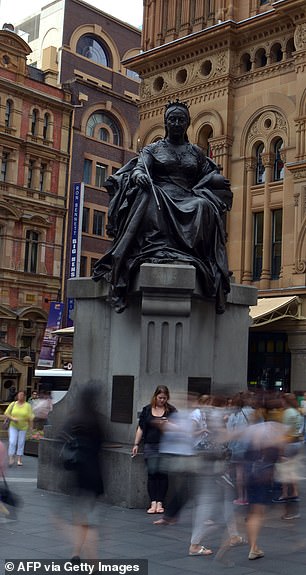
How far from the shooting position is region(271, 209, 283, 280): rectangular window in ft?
118

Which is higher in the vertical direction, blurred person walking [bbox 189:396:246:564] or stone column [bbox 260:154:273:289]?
stone column [bbox 260:154:273:289]

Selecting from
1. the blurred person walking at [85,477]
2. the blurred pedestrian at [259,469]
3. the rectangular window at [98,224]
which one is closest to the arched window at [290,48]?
the rectangular window at [98,224]

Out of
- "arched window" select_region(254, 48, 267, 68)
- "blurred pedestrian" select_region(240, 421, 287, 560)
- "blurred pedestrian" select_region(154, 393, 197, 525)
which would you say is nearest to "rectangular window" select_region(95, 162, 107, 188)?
"arched window" select_region(254, 48, 267, 68)

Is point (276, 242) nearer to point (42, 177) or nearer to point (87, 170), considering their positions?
point (42, 177)

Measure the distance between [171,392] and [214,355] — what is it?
1239 mm

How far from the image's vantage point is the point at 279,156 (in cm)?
3647

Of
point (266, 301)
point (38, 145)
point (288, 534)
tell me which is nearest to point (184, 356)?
point (288, 534)

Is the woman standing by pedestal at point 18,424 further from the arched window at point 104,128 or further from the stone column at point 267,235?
the arched window at point 104,128

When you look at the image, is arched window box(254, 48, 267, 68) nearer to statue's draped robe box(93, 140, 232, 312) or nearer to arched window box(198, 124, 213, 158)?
arched window box(198, 124, 213, 158)

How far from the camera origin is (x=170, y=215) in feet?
37.4

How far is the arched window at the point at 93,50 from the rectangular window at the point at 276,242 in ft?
105

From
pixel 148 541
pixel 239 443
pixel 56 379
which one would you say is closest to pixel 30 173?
pixel 56 379

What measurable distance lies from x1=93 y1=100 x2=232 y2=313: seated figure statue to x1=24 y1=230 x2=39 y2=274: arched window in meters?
40.4

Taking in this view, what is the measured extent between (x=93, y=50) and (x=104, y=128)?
713cm
